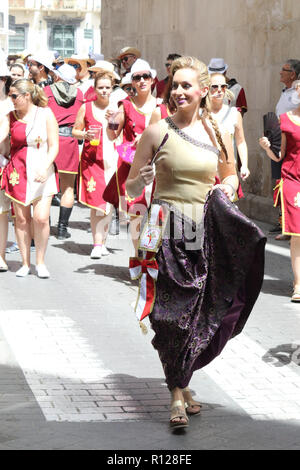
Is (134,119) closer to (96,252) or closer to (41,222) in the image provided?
(41,222)

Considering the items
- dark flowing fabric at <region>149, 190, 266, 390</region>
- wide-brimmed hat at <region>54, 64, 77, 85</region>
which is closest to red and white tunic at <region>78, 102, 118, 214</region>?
wide-brimmed hat at <region>54, 64, 77, 85</region>

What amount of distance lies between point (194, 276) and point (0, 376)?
1.57 metres

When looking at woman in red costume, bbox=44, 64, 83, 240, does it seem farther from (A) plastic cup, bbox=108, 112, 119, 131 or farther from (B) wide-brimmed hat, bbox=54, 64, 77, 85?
(A) plastic cup, bbox=108, 112, 119, 131

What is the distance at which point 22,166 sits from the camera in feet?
33.1

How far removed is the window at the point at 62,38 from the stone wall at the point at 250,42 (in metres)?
55.1

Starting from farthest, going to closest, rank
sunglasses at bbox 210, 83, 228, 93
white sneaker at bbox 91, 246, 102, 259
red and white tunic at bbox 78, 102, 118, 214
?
1. red and white tunic at bbox 78, 102, 118, 214
2. white sneaker at bbox 91, 246, 102, 259
3. sunglasses at bbox 210, 83, 228, 93

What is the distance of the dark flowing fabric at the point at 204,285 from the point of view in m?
5.57

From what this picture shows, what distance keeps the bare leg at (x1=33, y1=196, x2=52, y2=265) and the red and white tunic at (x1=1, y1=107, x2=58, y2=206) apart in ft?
0.22

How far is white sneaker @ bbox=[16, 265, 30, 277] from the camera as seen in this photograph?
33.2 ft

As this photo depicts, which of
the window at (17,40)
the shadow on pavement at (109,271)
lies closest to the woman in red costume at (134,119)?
the shadow on pavement at (109,271)

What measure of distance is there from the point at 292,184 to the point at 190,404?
3.95 meters

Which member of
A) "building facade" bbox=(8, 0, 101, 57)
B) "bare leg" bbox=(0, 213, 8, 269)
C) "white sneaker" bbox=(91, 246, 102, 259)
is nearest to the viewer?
"bare leg" bbox=(0, 213, 8, 269)

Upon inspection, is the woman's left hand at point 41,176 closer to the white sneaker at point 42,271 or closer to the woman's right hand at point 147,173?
the white sneaker at point 42,271

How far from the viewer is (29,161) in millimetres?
10078
